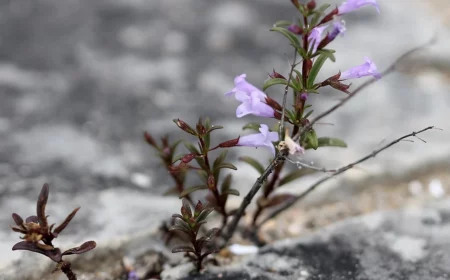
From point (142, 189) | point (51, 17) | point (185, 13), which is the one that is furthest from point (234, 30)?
point (142, 189)

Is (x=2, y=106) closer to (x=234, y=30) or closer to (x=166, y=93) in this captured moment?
(x=166, y=93)

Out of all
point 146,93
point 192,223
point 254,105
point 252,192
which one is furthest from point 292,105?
point 146,93

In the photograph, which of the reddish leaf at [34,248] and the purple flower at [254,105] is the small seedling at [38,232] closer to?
the reddish leaf at [34,248]

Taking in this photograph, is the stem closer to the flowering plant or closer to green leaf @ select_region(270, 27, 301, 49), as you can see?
the flowering plant

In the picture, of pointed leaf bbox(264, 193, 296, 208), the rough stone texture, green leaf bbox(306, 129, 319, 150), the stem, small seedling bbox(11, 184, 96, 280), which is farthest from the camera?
pointed leaf bbox(264, 193, 296, 208)

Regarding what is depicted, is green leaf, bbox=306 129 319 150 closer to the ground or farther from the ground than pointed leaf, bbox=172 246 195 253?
farther from the ground

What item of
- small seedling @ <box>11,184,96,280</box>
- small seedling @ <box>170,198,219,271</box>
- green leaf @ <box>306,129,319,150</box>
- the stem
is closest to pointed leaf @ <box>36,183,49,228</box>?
small seedling @ <box>11,184,96,280</box>
